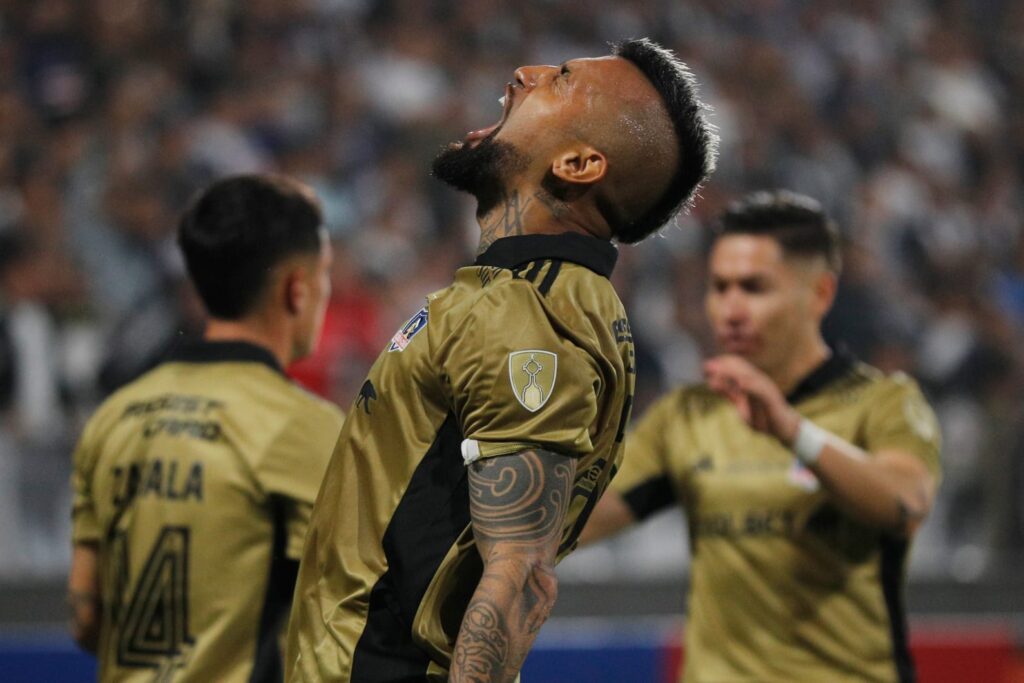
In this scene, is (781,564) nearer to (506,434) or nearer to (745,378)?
(745,378)

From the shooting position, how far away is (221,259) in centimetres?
326

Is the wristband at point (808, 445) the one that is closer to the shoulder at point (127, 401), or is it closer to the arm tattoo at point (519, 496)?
the arm tattoo at point (519, 496)

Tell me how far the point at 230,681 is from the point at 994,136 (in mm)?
10800

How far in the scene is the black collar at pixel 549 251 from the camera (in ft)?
7.38

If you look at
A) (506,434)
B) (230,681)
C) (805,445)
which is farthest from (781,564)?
(506,434)

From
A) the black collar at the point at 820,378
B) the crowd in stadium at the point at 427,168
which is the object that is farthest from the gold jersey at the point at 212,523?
the crowd in stadium at the point at 427,168

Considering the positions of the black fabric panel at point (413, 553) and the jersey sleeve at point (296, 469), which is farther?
the jersey sleeve at point (296, 469)

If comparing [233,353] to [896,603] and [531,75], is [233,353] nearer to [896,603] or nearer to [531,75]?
[531,75]

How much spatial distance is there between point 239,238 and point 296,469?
25.1 inches

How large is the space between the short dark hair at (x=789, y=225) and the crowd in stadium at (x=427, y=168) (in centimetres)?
342

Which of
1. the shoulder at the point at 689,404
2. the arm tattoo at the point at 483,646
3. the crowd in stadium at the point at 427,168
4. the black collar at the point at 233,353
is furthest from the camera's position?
the crowd in stadium at the point at 427,168

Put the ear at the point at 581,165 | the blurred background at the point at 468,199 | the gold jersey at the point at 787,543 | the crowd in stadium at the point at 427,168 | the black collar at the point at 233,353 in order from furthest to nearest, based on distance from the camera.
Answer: the crowd in stadium at the point at 427,168
the blurred background at the point at 468,199
the gold jersey at the point at 787,543
the black collar at the point at 233,353
the ear at the point at 581,165

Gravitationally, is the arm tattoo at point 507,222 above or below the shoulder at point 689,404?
above

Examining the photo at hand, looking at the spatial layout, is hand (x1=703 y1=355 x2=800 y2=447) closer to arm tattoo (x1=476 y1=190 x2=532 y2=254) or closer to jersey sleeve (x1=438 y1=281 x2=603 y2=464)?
arm tattoo (x1=476 y1=190 x2=532 y2=254)
